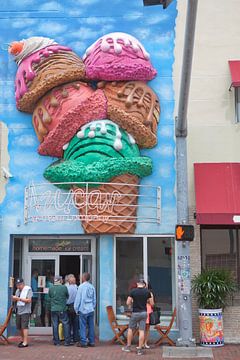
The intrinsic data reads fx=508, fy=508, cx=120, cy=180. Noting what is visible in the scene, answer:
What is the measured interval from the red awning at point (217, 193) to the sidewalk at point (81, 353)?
340 centimetres

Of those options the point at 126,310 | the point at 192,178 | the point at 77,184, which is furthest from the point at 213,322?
the point at 77,184

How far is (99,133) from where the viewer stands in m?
14.4

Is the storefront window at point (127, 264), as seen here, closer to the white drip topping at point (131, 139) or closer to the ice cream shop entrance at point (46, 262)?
the ice cream shop entrance at point (46, 262)

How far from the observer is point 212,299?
13469mm

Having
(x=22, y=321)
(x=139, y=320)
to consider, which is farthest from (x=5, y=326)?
(x=139, y=320)

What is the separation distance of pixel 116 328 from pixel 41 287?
296 cm

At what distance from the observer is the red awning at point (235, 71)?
14635mm

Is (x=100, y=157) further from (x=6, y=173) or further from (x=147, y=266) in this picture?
(x=147, y=266)

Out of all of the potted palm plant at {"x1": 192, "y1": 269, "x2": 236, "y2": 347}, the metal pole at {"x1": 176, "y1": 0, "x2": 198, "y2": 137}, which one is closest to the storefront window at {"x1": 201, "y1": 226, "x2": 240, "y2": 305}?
the potted palm plant at {"x1": 192, "y1": 269, "x2": 236, "y2": 347}

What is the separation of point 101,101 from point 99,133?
3.18 feet

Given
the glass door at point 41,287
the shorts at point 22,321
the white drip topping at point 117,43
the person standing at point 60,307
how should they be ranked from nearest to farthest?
the shorts at point 22,321 < the person standing at point 60,307 < the white drip topping at point 117,43 < the glass door at point 41,287

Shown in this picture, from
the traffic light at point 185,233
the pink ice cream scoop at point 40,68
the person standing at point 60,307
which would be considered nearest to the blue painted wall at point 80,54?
the pink ice cream scoop at point 40,68

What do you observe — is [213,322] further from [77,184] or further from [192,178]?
[77,184]

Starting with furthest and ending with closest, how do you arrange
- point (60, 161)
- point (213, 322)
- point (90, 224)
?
point (60, 161) → point (90, 224) → point (213, 322)
